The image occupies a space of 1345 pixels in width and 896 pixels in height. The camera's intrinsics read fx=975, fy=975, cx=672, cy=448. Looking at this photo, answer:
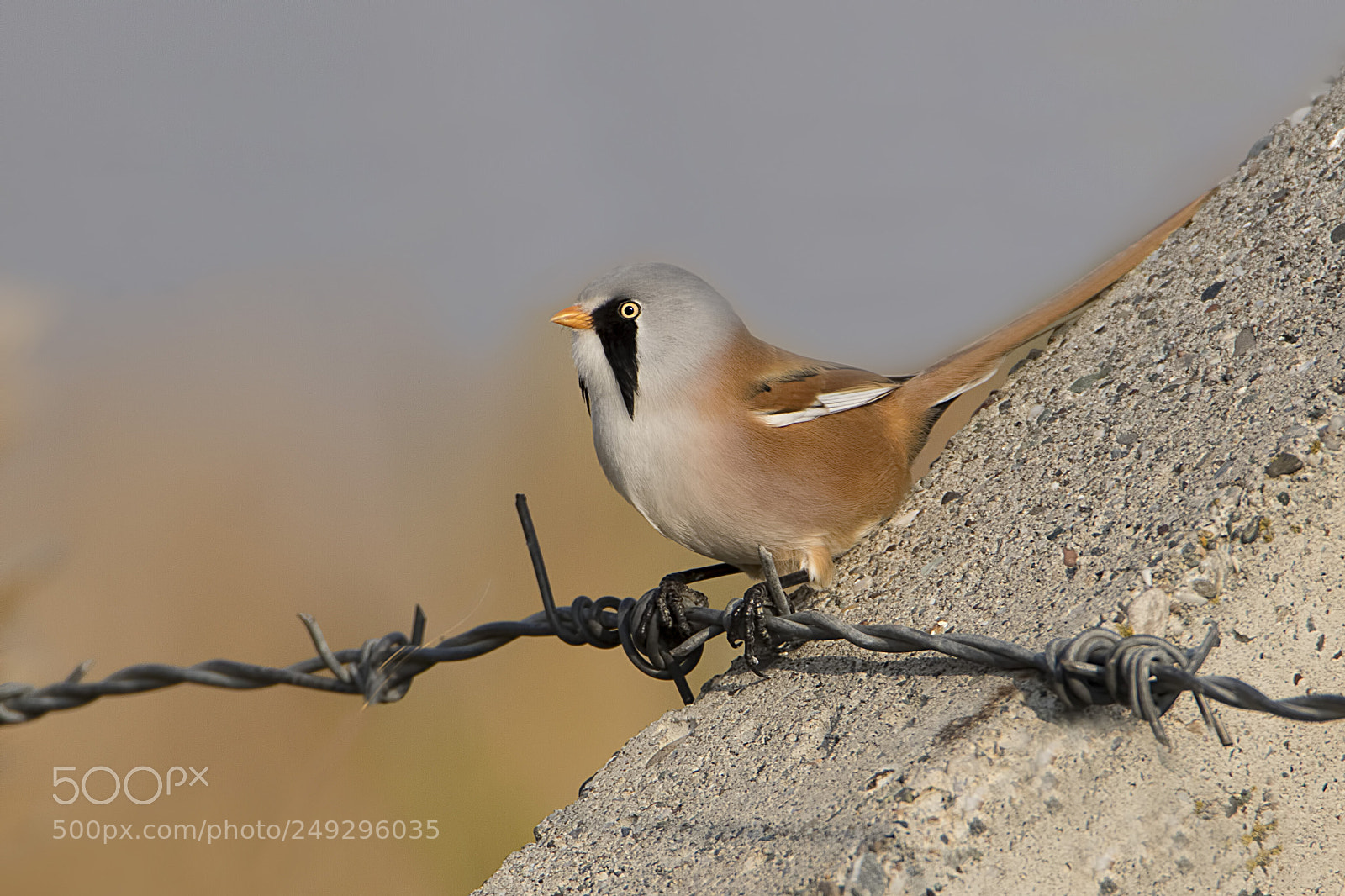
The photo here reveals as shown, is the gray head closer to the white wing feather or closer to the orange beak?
the orange beak

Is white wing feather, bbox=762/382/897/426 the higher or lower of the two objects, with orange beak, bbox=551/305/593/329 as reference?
lower

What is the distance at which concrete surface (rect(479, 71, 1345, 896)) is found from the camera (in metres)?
1.41

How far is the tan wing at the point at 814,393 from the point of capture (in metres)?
2.43

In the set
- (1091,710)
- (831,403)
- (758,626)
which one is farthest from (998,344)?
(1091,710)

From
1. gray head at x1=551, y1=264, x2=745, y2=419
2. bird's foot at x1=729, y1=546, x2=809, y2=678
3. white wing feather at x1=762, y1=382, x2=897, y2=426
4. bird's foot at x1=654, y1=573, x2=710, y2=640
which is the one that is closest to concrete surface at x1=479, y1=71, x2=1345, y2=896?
bird's foot at x1=729, y1=546, x2=809, y2=678

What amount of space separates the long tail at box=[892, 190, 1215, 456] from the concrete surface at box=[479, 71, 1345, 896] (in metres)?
0.18

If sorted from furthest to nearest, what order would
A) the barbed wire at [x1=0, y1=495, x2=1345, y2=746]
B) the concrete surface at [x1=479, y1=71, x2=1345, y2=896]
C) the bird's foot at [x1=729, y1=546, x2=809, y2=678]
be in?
the bird's foot at [x1=729, y1=546, x2=809, y2=678]
the barbed wire at [x1=0, y1=495, x2=1345, y2=746]
the concrete surface at [x1=479, y1=71, x2=1345, y2=896]

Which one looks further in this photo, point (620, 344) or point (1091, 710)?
point (620, 344)

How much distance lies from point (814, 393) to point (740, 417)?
0.80 ft

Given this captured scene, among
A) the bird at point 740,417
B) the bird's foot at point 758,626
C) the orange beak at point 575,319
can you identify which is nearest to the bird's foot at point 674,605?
the bird's foot at point 758,626

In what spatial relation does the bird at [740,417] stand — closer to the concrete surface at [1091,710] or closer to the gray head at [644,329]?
the gray head at [644,329]

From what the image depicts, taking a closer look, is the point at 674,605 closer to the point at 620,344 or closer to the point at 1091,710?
the point at 620,344

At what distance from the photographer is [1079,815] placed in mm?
1402

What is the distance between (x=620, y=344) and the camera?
247 centimetres
